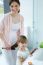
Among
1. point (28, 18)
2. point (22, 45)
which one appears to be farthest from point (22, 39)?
point (28, 18)

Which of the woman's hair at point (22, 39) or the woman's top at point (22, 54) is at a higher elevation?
the woman's hair at point (22, 39)

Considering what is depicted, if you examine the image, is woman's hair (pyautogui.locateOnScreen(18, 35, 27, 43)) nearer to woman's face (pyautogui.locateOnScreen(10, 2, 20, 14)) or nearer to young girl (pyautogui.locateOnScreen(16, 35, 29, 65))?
young girl (pyautogui.locateOnScreen(16, 35, 29, 65))

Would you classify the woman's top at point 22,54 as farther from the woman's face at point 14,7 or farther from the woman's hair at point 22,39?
the woman's face at point 14,7

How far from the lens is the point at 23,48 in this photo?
1.22 m

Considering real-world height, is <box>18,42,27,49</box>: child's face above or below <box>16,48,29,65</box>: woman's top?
above

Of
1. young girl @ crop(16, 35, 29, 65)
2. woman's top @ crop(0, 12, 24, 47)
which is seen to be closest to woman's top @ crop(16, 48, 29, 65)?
young girl @ crop(16, 35, 29, 65)

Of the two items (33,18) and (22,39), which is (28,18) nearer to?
(33,18)

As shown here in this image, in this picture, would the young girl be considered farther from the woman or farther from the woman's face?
the woman's face

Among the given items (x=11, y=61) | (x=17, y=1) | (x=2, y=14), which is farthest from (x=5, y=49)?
(x=17, y=1)

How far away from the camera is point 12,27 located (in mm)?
1219

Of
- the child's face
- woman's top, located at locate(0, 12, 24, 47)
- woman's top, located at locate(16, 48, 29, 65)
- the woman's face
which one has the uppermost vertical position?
the woman's face

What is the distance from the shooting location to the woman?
47.8 inches

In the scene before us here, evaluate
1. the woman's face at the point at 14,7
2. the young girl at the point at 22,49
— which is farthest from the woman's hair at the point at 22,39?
the woman's face at the point at 14,7

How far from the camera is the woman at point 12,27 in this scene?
121cm
